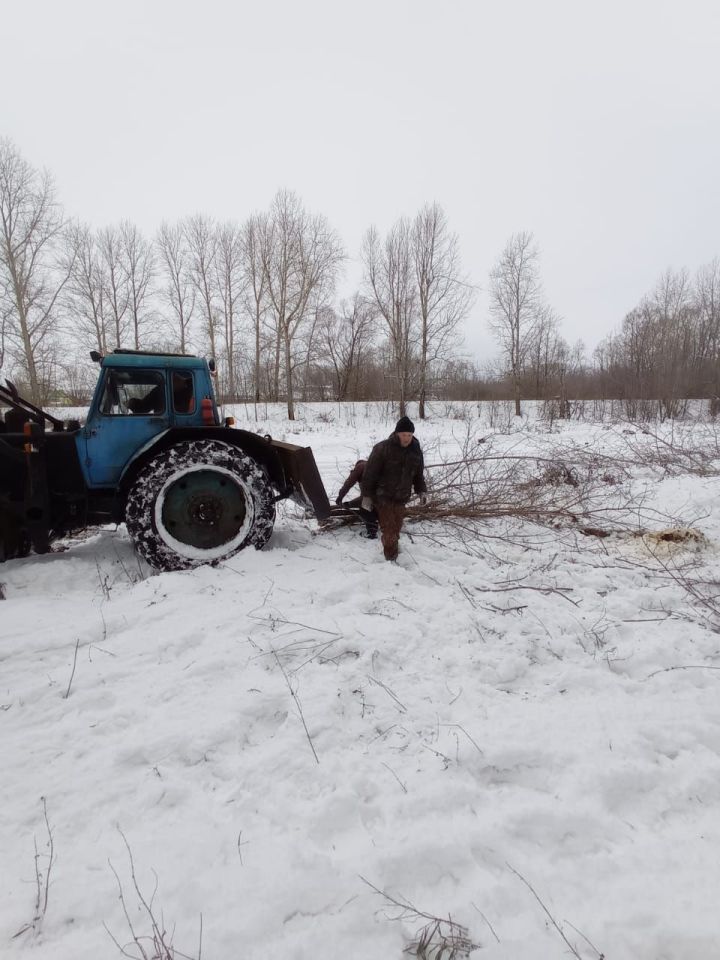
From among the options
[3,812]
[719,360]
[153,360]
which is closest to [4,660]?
[3,812]

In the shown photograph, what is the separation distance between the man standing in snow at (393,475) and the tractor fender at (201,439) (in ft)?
3.40

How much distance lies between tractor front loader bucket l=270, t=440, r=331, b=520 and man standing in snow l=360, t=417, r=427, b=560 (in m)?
0.45

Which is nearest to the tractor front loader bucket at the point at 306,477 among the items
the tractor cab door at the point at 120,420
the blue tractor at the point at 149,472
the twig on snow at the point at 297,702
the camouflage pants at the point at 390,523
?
the blue tractor at the point at 149,472

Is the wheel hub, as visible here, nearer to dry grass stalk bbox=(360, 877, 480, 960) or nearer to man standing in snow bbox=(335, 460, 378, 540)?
man standing in snow bbox=(335, 460, 378, 540)

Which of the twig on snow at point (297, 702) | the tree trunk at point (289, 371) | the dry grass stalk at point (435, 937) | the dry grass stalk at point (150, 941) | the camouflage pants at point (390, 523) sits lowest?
the dry grass stalk at point (435, 937)

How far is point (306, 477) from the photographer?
4.45 metres

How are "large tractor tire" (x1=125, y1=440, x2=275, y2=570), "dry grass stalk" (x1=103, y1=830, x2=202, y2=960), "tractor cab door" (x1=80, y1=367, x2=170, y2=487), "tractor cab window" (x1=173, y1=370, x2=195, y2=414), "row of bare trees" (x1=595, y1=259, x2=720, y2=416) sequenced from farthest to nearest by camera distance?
"row of bare trees" (x1=595, y1=259, x2=720, y2=416)
"tractor cab window" (x1=173, y1=370, x2=195, y2=414)
"tractor cab door" (x1=80, y1=367, x2=170, y2=487)
"large tractor tire" (x1=125, y1=440, x2=275, y2=570)
"dry grass stalk" (x1=103, y1=830, x2=202, y2=960)

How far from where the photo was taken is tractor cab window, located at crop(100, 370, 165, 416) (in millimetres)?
4289

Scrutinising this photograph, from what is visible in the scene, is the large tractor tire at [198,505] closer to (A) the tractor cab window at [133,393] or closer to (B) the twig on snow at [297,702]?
(A) the tractor cab window at [133,393]

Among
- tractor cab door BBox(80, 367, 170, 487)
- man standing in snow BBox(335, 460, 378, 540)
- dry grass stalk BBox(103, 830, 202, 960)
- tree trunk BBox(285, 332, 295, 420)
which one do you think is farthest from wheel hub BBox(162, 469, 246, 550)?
tree trunk BBox(285, 332, 295, 420)

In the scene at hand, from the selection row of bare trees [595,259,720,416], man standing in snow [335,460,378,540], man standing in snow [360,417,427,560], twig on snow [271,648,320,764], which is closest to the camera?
twig on snow [271,648,320,764]

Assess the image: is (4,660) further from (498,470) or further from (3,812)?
(498,470)

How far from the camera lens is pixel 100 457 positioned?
170 inches

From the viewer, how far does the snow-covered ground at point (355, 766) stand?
1.48 metres
